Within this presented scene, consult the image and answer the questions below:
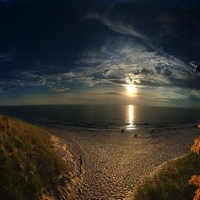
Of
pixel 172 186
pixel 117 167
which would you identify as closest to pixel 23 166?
pixel 172 186

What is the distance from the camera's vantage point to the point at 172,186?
17125 mm

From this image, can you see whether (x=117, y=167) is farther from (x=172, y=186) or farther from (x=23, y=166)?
(x=23, y=166)

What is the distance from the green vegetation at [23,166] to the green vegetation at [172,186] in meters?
8.01

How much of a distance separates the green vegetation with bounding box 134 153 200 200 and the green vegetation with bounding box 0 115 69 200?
8.01 metres

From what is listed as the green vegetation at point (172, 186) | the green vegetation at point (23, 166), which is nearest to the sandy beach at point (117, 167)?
the green vegetation at point (172, 186)

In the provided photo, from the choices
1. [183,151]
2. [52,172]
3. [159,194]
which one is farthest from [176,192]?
[183,151]

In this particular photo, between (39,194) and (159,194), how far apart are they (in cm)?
974

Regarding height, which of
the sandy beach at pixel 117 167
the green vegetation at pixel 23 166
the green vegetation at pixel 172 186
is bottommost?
the sandy beach at pixel 117 167

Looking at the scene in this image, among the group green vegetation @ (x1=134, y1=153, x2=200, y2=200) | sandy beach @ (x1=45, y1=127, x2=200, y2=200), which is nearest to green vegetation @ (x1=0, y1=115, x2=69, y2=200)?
sandy beach @ (x1=45, y1=127, x2=200, y2=200)

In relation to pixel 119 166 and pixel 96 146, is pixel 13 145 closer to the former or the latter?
pixel 119 166

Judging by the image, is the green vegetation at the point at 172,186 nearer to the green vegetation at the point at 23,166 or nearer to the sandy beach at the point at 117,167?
the sandy beach at the point at 117,167

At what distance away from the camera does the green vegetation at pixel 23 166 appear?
13.7 metres

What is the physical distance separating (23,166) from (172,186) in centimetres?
1281

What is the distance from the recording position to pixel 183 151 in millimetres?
36531
